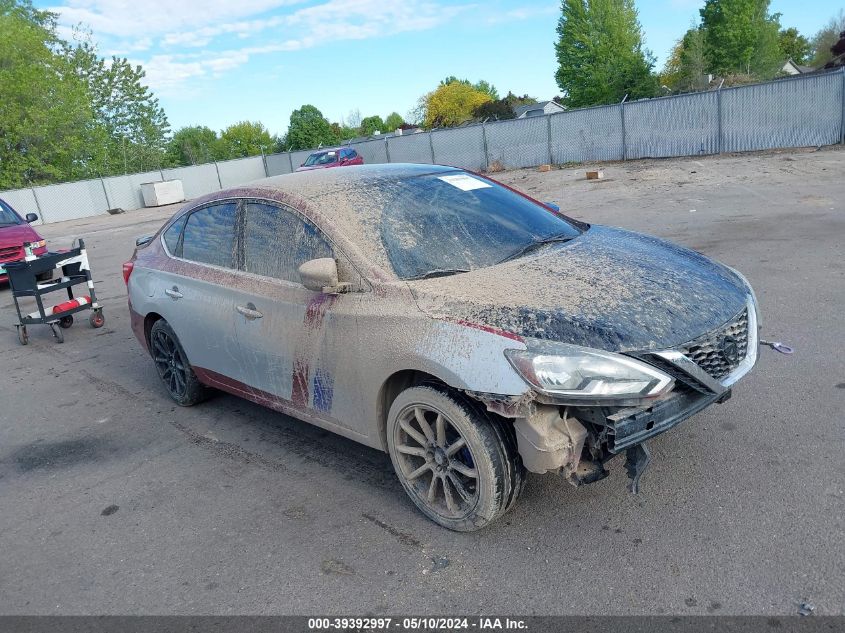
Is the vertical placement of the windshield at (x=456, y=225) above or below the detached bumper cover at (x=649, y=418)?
above

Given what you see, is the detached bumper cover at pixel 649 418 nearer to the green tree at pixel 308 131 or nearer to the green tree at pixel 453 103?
the green tree at pixel 308 131

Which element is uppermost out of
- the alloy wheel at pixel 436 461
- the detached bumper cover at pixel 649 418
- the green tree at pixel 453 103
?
the green tree at pixel 453 103

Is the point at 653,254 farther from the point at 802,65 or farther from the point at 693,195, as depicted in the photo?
the point at 802,65

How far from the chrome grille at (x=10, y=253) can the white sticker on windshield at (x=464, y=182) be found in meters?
10.6

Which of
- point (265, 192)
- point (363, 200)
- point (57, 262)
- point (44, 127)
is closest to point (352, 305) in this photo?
point (363, 200)

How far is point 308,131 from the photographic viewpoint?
79500 mm

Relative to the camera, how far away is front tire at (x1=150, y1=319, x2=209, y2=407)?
205 inches

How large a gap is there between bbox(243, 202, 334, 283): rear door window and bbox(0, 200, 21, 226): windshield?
35.4 ft

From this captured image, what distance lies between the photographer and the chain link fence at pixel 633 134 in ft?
66.0

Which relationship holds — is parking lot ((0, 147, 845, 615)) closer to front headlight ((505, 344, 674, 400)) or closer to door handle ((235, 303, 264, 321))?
front headlight ((505, 344, 674, 400))

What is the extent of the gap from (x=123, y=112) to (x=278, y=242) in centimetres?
6019

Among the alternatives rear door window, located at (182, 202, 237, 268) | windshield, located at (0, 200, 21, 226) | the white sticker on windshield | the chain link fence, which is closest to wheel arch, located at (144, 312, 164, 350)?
rear door window, located at (182, 202, 237, 268)

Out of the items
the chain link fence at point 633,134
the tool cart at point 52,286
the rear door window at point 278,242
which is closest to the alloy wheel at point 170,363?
the rear door window at point 278,242

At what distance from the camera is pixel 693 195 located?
14.4 m
